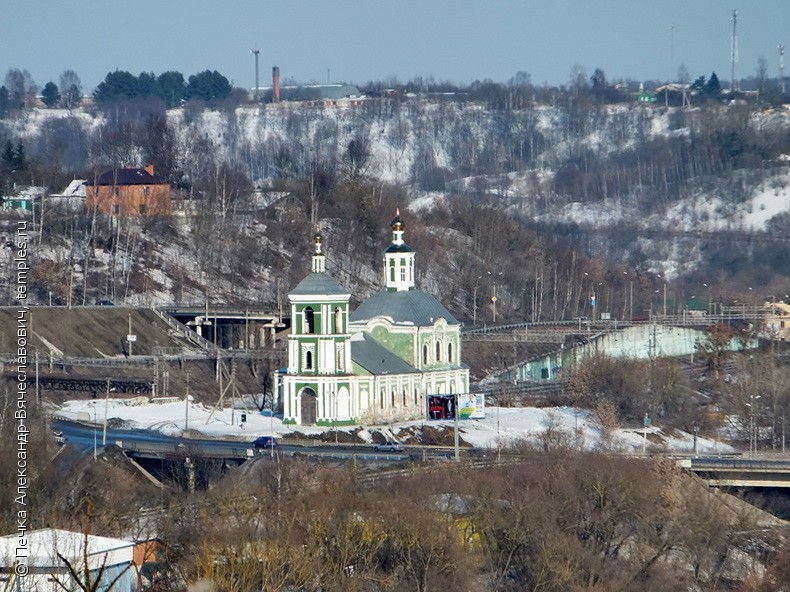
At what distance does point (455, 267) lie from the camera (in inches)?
3693

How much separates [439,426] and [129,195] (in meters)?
36.0

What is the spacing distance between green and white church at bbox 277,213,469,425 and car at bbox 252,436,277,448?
4325 mm

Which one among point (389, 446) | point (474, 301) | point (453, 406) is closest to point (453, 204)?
point (474, 301)

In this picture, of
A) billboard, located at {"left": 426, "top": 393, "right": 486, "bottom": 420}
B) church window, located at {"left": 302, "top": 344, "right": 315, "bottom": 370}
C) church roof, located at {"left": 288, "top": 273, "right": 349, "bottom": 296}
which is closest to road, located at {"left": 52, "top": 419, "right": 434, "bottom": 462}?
church window, located at {"left": 302, "top": 344, "right": 315, "bottom": 370}

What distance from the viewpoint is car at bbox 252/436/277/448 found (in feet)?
169

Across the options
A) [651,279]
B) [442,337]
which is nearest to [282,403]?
[442,337]

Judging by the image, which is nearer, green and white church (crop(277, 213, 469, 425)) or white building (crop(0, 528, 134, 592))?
white building (crop(0, 528, 134, 592))

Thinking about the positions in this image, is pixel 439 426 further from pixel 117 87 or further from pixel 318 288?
pixel 117 87

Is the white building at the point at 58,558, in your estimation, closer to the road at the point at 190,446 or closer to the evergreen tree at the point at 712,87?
the road at the point at 190,446

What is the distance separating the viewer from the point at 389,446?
5369 centimetres

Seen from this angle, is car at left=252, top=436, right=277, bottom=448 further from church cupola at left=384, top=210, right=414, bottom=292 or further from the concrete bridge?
church cupola at left=384, top=210, right=414, bottom=292

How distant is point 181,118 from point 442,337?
91.6 m

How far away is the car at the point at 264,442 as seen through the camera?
51.4m

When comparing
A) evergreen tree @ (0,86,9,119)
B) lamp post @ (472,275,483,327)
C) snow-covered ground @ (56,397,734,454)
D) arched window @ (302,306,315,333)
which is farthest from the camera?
evergreen tree @ (0,86,9,119)
